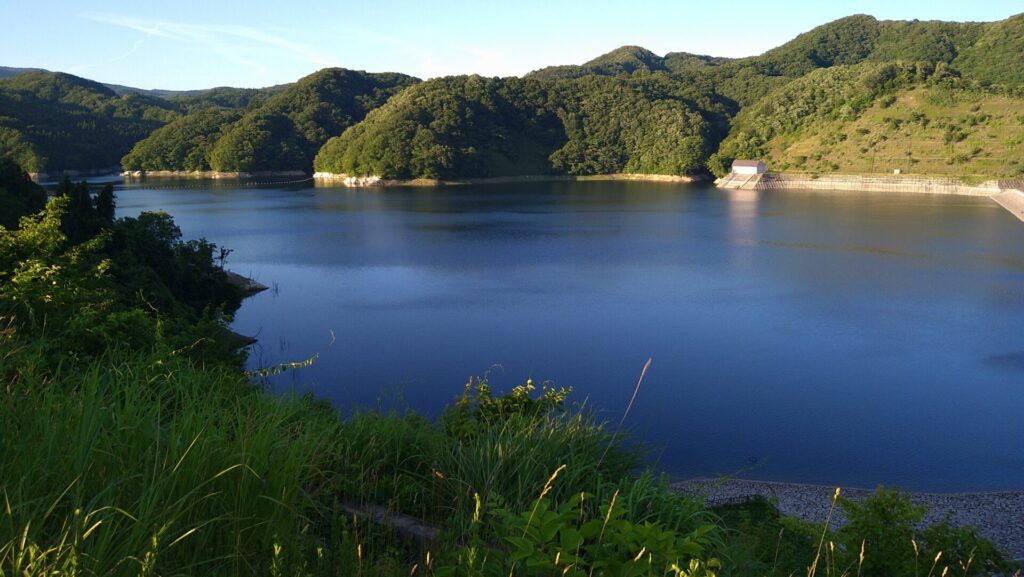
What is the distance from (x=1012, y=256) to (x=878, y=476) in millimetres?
30256

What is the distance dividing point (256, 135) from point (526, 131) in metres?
39.3

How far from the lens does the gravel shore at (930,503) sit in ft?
35.0

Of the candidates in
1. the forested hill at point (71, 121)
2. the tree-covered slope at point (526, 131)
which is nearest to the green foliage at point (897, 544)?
the tree-covered slope at point (526, 131)

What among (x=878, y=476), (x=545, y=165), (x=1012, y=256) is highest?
(x=545, y=165)

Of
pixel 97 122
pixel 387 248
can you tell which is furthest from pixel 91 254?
pixel 97 122

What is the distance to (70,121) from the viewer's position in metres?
108

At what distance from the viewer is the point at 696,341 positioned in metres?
21.9

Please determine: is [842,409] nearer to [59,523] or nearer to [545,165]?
[59,523]

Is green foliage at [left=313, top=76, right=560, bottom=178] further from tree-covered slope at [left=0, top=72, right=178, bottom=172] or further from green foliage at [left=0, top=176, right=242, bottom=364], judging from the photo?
green foliage at [left=0, top=176, right=242, bottom=364]

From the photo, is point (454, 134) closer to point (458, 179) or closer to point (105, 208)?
point (458, 179)

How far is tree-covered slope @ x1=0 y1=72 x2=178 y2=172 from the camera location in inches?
3462

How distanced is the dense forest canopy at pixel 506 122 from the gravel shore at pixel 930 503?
75508 mm

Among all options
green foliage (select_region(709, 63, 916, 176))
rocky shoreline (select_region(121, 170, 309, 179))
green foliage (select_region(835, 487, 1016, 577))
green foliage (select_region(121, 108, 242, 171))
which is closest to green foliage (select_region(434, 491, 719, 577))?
green foliage (select_region(835, 487, 1016, 577))

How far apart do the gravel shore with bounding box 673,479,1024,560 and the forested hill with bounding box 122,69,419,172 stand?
98.5 meters
